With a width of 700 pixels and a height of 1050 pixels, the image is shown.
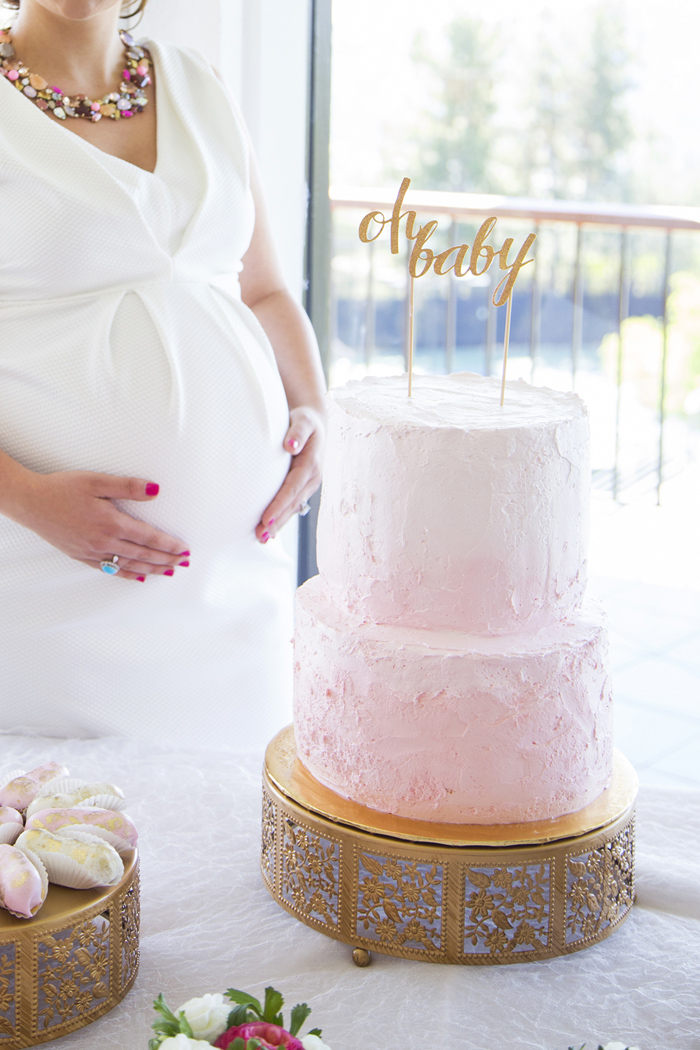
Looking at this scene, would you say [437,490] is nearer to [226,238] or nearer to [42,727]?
[226,238]

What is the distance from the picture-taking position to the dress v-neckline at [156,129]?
139 cm

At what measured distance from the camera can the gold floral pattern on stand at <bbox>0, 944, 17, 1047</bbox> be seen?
84cm

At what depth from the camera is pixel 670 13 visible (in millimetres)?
5406

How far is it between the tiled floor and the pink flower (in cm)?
189

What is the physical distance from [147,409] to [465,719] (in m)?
0.63

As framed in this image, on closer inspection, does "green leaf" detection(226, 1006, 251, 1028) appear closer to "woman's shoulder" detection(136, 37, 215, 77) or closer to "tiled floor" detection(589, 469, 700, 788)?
"woman's shoulder" detection(136, 37, 215, 77)

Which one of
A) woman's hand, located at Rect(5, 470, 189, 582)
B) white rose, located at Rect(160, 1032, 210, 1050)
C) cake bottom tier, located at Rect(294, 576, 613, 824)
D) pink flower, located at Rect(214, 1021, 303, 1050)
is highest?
woman's hand, located at Rect(5, 470, 189, 582)

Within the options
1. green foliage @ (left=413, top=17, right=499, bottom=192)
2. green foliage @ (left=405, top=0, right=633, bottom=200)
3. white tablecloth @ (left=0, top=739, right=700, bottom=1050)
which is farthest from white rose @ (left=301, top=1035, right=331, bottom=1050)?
green foliage @ (left=413, top=17, right=499, bottom=192)

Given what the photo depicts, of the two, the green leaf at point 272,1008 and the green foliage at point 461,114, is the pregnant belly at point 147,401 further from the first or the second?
the green foliage at point 461,114

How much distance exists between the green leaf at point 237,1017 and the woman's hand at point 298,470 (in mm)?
828

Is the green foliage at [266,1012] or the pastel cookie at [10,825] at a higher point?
the pastel cookie at [10,825]

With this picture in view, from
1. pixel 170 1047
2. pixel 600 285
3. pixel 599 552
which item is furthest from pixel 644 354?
pixel 170 1047

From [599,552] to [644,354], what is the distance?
1422mm

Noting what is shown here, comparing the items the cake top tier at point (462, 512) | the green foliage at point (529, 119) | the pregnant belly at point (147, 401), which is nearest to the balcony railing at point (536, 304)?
the green foliage at point (529, 119)
